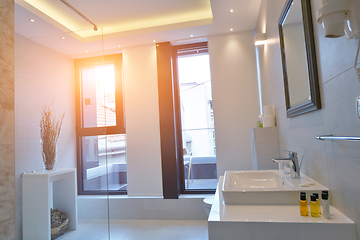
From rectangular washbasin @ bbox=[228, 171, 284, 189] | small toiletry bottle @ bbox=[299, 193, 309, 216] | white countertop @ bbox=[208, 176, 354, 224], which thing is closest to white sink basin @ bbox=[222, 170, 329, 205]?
white countertop @ bbox=[208, 176, 354, 224]

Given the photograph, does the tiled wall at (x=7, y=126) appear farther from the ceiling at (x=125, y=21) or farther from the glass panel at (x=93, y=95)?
the glass panel at (x=93, y=95)

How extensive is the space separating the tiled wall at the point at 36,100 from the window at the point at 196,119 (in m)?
1.77

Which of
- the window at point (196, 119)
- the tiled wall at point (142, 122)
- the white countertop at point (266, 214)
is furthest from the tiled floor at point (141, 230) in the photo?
the white countertop at point (266, 214)

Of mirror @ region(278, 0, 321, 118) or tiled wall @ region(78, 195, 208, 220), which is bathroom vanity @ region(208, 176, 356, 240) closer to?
mirror @ region(278, 0, 321, 118)

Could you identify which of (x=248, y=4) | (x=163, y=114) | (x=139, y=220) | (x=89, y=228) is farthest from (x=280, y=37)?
→ (x=139, y=220)

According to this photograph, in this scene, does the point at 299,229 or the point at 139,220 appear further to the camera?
the point at 139,220

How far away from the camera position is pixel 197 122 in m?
3.73

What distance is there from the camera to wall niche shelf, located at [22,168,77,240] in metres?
2.04

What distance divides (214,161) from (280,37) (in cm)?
211

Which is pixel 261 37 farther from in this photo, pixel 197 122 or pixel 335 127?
pixel 335 127

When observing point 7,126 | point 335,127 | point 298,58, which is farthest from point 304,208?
point 7,126

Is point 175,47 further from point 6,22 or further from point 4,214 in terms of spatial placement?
point 4,214

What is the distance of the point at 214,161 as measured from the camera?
362 centimetres

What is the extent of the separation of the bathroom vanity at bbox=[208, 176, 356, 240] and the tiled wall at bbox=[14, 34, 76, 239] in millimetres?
1671
